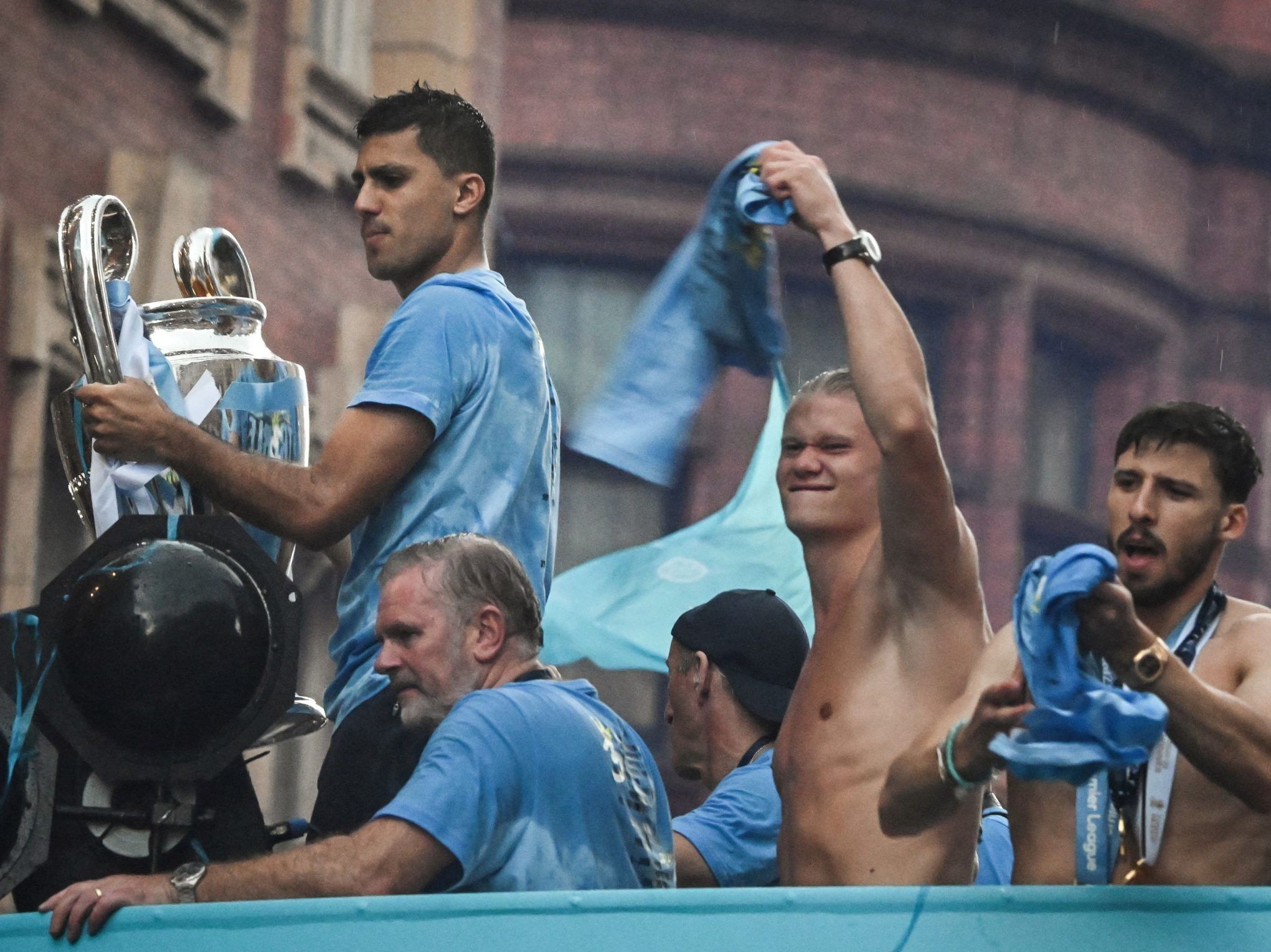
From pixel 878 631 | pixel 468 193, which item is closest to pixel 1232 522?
pixel 878 631

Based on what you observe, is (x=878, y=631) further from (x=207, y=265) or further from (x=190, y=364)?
(x=207, y=265)

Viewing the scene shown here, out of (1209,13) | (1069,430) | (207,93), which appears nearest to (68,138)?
(207,93)

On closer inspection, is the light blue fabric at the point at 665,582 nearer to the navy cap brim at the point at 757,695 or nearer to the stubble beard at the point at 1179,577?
the navy cap brim at the point at 757,695

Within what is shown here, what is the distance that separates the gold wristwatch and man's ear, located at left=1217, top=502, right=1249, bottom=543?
1.89 ft

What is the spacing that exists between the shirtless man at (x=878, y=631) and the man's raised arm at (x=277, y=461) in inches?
28.3

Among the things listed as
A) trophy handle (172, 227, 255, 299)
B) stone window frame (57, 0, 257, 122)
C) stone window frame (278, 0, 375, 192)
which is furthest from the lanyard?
stone window frame (278, 0, 375, 192)

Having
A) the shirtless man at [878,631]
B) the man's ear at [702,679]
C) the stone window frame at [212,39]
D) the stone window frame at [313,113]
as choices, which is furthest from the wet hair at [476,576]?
the stone window frame at [313,113]

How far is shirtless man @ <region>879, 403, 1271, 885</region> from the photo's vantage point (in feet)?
10.2

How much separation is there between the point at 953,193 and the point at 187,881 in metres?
16.0

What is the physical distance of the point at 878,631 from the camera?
3807mm

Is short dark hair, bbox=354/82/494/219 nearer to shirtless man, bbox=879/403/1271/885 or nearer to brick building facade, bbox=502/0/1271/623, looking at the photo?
shirtless man, bbox=879/403/1271/885

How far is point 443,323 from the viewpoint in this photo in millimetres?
3854

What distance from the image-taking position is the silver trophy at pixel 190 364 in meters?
3.83

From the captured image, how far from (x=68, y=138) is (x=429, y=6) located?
417 cm
